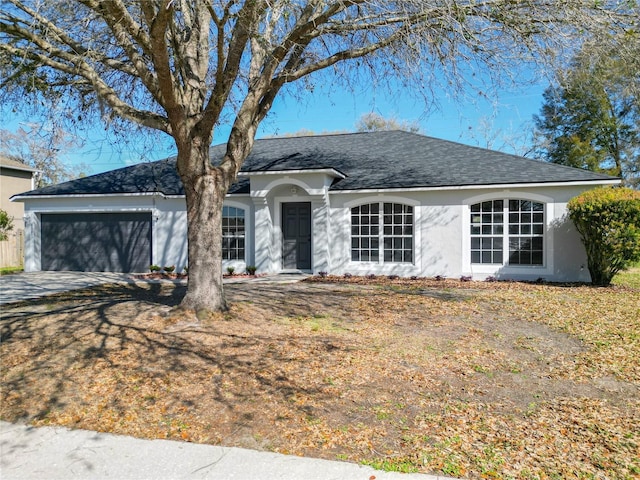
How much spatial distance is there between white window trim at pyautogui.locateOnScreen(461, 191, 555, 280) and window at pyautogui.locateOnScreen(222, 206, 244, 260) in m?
7.24

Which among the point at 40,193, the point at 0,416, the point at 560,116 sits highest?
the point at 560,116

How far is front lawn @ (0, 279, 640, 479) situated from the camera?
148 inches

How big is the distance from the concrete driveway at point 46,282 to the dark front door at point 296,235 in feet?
16.2

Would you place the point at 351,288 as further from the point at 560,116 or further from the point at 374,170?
the point at 560,116

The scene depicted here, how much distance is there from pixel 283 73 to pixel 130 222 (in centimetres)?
1023

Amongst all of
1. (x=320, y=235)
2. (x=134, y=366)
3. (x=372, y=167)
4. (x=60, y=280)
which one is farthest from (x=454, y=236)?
(x=60, y=280)

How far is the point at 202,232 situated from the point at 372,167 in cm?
882

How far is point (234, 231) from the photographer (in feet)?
50.1

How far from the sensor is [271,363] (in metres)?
5.55

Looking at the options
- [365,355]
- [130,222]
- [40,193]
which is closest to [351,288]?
[365,355]

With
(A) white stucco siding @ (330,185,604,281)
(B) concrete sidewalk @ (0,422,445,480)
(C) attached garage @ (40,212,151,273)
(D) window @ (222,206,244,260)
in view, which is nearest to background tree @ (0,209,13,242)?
(C) attached garage @ (40,212,151,273)

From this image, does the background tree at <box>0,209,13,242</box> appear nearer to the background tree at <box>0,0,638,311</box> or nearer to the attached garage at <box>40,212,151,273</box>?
the attached garage at <box>40,212,151,273</box>

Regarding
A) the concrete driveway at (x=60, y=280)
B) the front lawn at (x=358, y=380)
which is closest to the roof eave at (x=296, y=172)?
the concrete driveway at (x=60, y=280)

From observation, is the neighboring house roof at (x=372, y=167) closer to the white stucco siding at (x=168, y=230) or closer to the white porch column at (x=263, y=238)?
the white stucco siding at (x=168, y=230)
